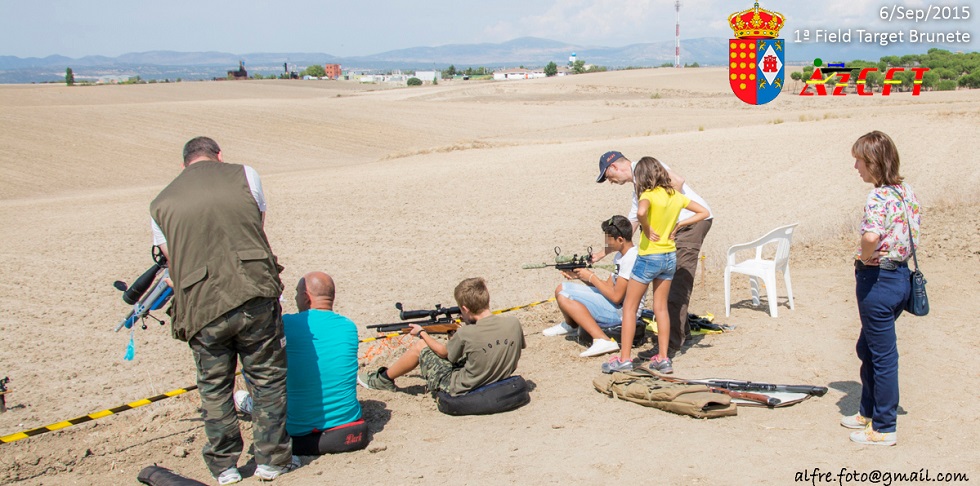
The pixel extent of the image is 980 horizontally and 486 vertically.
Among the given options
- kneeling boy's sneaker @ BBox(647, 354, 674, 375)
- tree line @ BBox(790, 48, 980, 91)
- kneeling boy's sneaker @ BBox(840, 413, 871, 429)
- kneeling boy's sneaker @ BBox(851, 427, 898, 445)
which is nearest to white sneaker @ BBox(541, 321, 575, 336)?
kneeling boy's sneaker @ BBox(647, 354, 674, 375)

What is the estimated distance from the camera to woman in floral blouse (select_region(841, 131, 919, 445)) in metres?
4.67

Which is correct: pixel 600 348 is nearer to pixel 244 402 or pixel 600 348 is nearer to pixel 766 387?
pixel 766 387

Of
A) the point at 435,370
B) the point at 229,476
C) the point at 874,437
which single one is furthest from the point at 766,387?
the point at 229,476

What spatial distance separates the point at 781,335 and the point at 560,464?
3406 millimetres

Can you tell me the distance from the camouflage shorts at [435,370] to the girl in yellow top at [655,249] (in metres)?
1.28

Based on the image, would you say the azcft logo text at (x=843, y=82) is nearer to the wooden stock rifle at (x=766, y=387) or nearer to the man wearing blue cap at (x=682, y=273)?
the man wearing blue cap at (x=682, y=273)

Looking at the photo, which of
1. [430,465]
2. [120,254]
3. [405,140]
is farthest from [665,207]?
[405,140]

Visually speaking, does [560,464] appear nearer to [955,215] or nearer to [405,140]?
[955,215]

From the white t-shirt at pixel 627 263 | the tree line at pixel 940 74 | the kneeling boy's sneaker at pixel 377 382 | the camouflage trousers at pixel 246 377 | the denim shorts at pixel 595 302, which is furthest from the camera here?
the tree line at pixel 940 74

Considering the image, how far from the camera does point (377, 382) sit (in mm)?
6516

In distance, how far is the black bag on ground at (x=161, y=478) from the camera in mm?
4648

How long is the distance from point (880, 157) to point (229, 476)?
4.29 meters

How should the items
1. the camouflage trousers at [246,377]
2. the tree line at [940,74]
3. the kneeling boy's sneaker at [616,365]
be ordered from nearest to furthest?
1. the camouflage trousers at [246,377]
2. the kneeling boy's sneaker at [616,365]
3. the tree line at [940,74]

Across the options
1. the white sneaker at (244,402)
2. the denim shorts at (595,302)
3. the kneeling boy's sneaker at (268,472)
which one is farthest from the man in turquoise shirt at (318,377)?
the denim shorts at (595,302)
